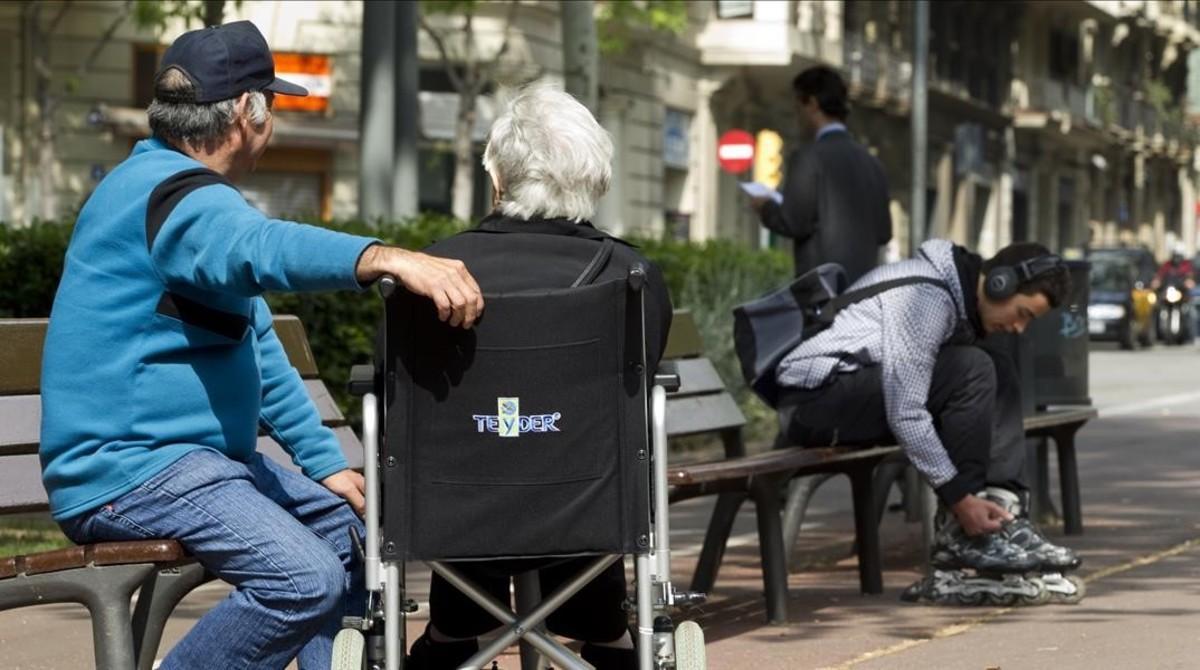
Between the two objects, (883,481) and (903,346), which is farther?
(883,481)

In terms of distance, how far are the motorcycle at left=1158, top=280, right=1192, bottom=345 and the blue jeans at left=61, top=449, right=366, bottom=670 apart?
1538 inches

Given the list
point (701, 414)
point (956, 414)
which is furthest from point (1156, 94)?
point (956, 414)

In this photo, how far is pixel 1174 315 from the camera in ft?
140

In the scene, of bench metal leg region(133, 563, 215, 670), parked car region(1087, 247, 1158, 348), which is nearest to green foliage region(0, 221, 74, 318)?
bench metal leg region(133, 563, 215, 670)

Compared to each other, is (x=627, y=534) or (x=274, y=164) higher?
(x=274, y=164)

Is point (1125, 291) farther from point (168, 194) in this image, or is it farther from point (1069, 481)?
point (168, 194)

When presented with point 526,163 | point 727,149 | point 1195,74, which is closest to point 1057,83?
point 1195,74

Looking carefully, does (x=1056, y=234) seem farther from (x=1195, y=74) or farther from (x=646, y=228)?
(x=646, y=228)

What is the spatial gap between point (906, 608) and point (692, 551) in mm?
1974

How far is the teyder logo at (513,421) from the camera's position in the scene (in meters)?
4.80

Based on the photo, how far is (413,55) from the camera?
1652 cm

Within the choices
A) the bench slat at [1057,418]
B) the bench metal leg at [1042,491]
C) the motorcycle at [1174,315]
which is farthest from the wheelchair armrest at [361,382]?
the motorcycle at [1174,315]

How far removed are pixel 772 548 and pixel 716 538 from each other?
57cm

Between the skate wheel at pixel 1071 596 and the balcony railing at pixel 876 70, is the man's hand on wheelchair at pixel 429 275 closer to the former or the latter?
the skate wheel at pixel 1071 596
